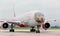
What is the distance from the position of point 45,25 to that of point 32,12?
103 inches

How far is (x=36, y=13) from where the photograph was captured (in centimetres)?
3469

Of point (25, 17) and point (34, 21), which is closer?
point (34, 21)

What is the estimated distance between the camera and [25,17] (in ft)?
121

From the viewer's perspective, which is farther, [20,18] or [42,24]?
[20,18]

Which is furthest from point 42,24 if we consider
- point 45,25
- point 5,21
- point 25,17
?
point 5,21

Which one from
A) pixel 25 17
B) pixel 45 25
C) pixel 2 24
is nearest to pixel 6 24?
pixel 2 24

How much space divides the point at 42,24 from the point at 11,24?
5.88 metres

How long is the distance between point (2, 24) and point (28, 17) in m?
3.72

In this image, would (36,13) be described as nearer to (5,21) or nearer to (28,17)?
(28,17)

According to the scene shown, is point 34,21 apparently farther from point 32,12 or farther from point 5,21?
point 5,21

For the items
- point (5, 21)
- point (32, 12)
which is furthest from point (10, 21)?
point (32, 12)

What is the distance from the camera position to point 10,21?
1458 inches

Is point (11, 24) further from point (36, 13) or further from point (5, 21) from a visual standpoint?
point (36, 13)

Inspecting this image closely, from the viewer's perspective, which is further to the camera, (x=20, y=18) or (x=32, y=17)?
(x=20, y=18)
